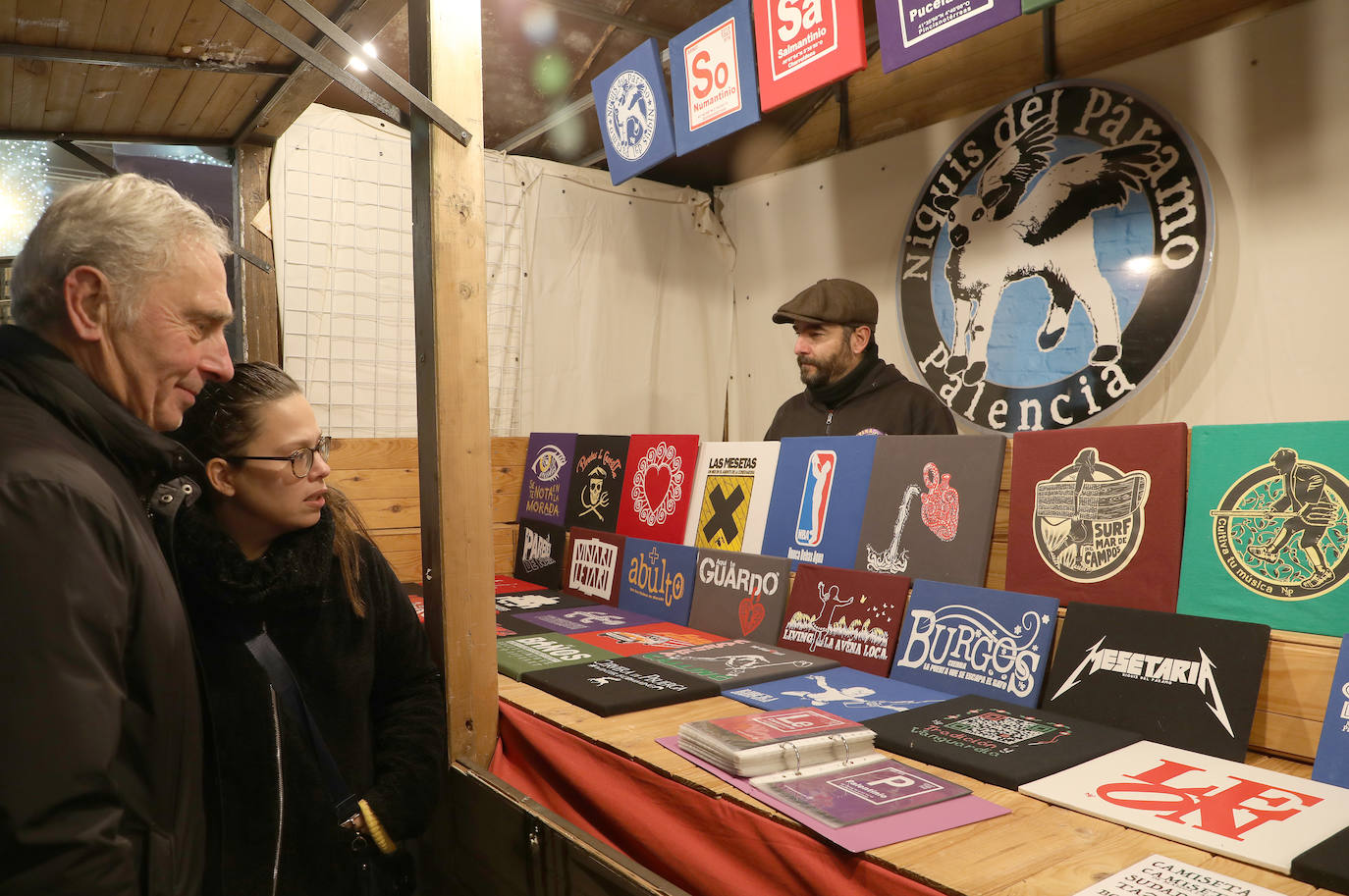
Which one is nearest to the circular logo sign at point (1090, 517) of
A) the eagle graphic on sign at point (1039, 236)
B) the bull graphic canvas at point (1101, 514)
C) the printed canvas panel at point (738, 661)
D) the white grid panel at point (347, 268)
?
the bull graphic canvas at point (1101, 514)

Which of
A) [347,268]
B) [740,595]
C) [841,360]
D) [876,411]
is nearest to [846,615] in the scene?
[740,595]

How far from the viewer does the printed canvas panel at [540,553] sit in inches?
126

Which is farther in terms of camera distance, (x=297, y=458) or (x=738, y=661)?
(x=738, y=661)

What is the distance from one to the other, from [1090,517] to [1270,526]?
306mm

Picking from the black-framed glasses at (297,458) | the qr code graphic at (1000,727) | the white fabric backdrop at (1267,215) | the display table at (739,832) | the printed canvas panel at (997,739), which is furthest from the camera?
the white fabric backdrop at (1267,215)

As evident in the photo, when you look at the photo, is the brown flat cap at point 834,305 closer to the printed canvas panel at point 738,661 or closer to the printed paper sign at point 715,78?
the printed paper sign at point 715,78

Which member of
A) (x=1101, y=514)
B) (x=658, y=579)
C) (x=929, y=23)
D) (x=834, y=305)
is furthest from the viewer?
(x=834, y=305)

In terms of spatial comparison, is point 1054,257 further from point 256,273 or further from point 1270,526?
point 256,273

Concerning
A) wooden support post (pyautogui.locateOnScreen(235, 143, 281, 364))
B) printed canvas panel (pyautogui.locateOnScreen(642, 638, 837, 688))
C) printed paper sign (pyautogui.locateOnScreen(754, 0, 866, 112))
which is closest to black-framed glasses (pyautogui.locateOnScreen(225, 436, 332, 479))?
printed canvas panel (pyautogui.locateOnScreen(642, 638, 837, 688))

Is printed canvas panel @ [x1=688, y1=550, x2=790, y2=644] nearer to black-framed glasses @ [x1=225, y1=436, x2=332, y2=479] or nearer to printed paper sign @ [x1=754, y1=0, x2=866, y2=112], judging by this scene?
black-framed glasses @ [x1=225, y1=436, x2=332, y2=479]

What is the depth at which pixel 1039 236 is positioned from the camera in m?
3.55

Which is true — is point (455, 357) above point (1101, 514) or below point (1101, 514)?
above

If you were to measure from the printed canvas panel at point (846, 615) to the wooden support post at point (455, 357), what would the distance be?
76 cm

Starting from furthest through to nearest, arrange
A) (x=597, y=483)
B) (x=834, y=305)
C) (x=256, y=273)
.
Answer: (x=256, y=273) → (x=834, y=305) → (x=597, y=483)
